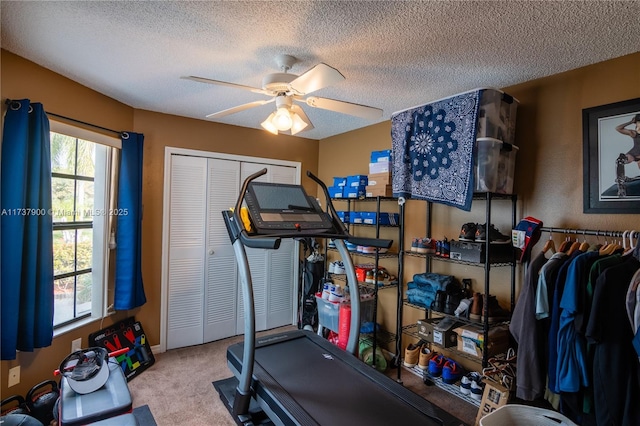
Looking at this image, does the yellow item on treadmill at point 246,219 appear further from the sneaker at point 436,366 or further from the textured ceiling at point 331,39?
the sneaker at point 436,366

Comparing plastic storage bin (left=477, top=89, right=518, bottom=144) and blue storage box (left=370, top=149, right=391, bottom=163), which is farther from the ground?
plastic storage bin (left=477, top=89, right=518, bottom=144)

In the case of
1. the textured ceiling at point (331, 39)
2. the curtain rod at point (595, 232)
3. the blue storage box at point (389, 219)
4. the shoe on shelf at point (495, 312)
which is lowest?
the shoe on shelf at point (495, 312)

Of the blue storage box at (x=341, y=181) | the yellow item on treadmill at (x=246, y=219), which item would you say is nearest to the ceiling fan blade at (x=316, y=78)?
the yellow item on treadmill at (x=246, y=219)

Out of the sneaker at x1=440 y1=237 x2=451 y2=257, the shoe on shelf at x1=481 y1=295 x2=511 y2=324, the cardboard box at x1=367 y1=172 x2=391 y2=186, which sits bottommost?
the shoe on shelf at x1=481 y1=295 x2=511 y2=324

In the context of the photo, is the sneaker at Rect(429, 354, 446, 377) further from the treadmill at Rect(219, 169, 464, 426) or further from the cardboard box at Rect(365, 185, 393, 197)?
the cardboard box at Rect(365, 185, 393, 197)

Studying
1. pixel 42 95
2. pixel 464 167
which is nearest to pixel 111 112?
pixel 42 95

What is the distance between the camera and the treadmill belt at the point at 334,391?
5.79 ft

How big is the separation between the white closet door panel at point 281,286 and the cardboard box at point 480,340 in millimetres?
2226

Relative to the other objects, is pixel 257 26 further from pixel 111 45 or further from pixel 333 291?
pixel 333 291

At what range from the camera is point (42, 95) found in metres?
2.29

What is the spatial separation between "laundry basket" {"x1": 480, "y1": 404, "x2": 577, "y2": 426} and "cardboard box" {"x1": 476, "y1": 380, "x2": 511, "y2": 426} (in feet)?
0.36

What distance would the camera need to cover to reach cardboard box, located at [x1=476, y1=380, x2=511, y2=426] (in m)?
2.04

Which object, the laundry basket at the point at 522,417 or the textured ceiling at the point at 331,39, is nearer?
the textured ceiling at the point at 331,39

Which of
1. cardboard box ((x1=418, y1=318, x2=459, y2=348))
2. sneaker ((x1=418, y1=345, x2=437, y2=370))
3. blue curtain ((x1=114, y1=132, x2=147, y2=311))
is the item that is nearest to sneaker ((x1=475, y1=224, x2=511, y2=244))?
cardboard box ((x1=418, y1=318, x2=459, y2=348))
